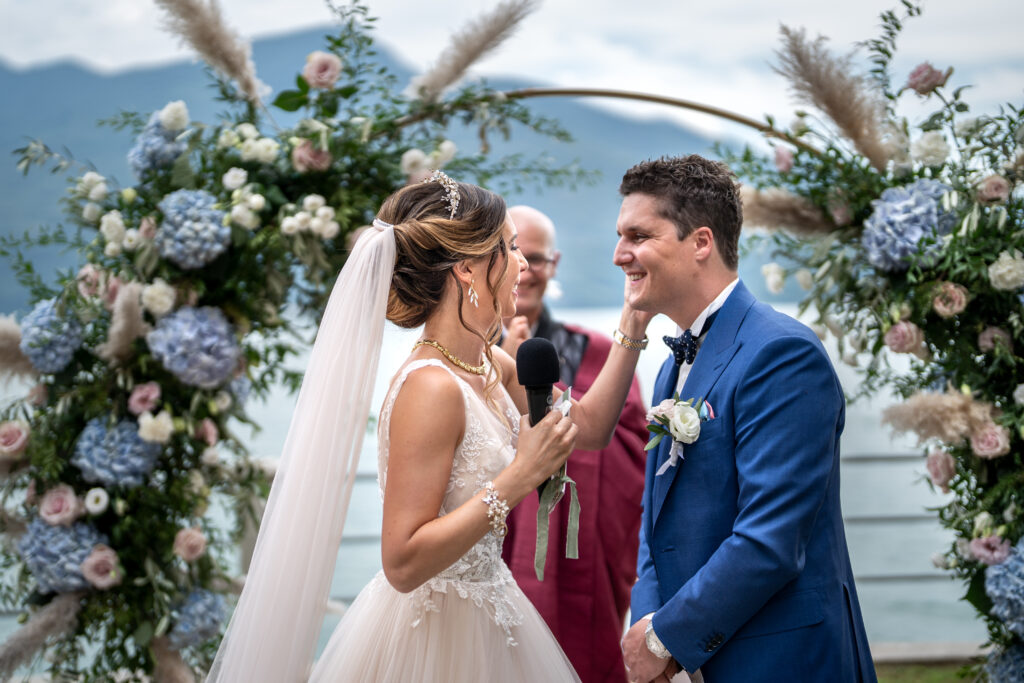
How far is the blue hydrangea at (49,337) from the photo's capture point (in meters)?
2.85

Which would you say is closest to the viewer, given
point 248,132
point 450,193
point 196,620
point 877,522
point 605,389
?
point 450,193

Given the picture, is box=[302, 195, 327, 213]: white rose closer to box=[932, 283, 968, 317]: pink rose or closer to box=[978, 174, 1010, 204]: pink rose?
box=[932, 283, 968, 317]: pink rose

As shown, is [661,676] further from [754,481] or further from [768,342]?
[768,342]

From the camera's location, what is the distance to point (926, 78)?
2.82m

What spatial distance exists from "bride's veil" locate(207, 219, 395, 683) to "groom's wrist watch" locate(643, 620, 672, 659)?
0.72 meters

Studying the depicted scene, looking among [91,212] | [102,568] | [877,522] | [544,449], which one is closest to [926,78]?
[544,449]

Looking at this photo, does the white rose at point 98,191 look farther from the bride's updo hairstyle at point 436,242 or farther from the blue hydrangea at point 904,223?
the blue hydrangea at point 904,223

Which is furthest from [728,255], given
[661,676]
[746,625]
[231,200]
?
[231,200]

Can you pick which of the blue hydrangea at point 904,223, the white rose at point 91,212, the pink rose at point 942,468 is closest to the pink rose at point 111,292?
the white rose at point 91,212

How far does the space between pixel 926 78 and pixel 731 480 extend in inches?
69.8

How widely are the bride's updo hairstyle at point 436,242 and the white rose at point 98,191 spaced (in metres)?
1.50

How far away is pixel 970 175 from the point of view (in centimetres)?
287

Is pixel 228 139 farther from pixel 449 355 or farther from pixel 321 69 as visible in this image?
pixel 449 355

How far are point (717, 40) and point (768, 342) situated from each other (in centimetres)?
713
